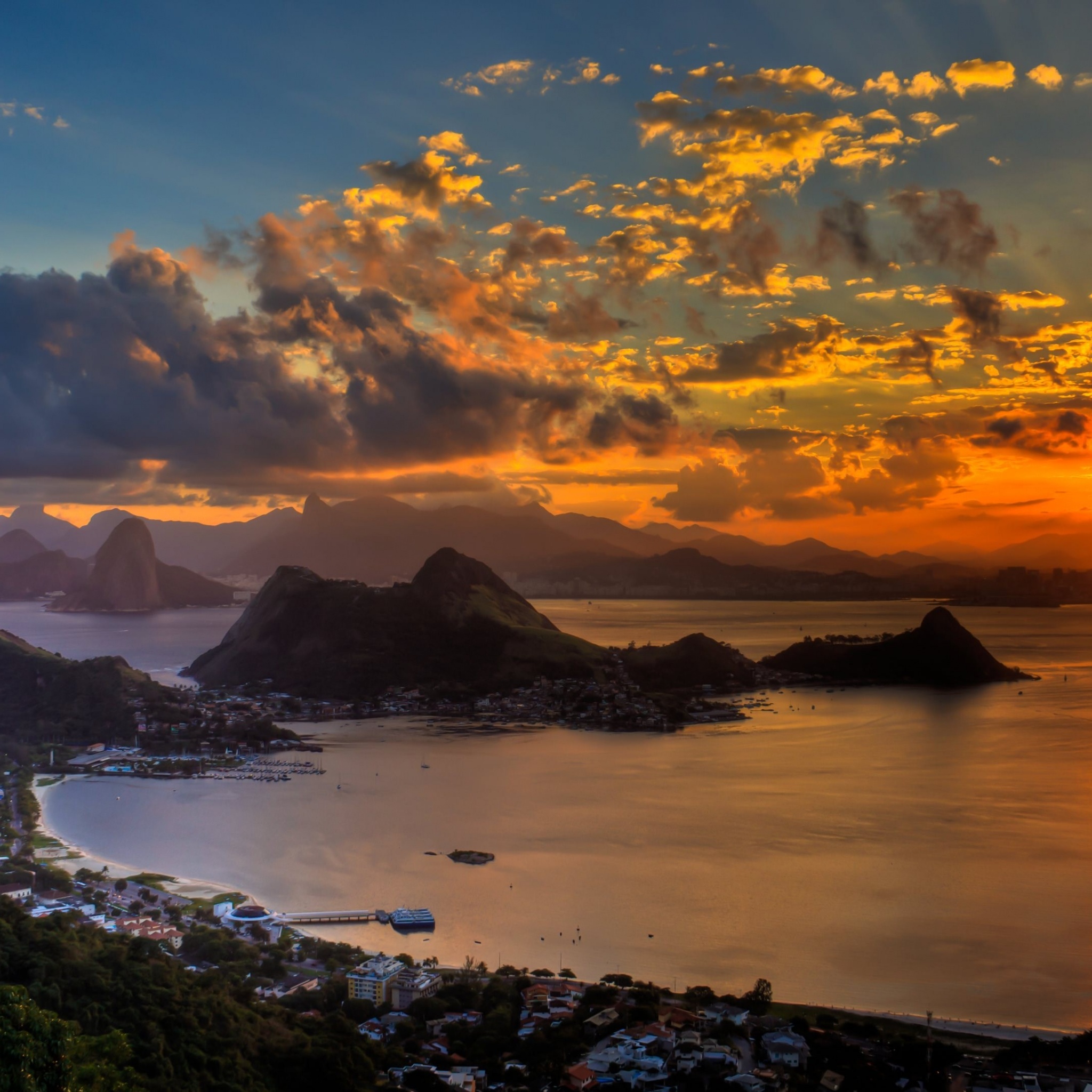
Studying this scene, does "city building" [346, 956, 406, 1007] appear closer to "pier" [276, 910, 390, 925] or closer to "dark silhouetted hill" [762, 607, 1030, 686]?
"pier" [276, 910, 390, 925]

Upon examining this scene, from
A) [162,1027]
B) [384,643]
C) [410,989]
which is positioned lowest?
[410,989]

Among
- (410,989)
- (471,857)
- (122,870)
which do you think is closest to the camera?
(410,989)

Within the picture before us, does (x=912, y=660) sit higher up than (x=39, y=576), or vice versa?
(x=39, y=576)

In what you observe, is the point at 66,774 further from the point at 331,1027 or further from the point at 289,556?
the point at 289,556

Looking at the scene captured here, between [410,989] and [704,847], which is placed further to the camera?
[704,847]

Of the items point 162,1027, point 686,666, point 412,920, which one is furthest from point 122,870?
point 686,666

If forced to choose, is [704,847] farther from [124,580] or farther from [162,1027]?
[124,580]
